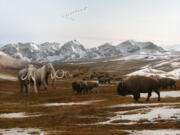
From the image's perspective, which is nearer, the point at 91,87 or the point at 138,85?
the point at 138,85

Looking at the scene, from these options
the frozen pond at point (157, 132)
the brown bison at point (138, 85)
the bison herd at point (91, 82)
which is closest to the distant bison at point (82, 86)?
the bison herd at point (91, 82)

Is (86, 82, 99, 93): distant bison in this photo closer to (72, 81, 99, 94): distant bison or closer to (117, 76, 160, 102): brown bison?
(72, 81, 99, 94): distant bison

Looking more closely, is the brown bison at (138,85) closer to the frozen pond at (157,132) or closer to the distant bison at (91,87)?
the frozen pond at (157,132)

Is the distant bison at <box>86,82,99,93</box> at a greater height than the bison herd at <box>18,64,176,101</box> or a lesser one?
lesser

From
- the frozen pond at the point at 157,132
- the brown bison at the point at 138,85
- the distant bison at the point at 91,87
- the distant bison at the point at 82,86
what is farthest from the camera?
the distant bison at the point at 91,87

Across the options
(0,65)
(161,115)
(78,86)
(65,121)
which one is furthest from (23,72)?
(0,65)

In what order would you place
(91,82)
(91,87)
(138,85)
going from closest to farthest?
(138,85) < (91,87) < (91,82)

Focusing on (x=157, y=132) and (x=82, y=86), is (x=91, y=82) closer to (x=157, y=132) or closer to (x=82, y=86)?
(x=82, y=86)

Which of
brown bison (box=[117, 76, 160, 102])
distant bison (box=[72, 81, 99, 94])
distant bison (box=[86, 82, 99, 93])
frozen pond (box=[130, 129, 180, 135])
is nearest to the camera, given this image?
frozen pond (box=[130, 129, 180, 135])

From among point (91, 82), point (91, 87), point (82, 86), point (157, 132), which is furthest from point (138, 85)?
point (91, 82)

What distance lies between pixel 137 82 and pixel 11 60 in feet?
493

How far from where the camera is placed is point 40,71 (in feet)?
173

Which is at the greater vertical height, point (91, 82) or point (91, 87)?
point (91, 82)

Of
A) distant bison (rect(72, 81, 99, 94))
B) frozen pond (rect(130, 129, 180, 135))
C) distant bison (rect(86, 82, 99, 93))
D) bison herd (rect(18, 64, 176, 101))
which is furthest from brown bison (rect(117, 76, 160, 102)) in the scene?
distant bison (rect(86, 82, 99, 93))
